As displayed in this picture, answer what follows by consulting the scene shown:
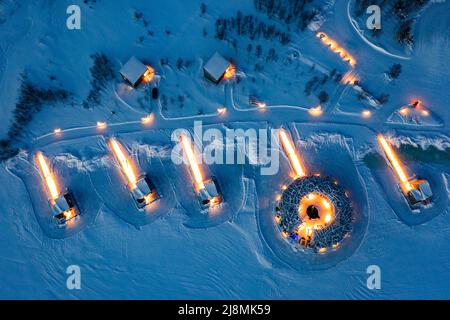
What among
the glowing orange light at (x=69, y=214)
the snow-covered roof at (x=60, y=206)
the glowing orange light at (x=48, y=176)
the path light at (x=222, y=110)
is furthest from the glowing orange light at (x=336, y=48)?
the glowing orange light at (x=48, y=176)

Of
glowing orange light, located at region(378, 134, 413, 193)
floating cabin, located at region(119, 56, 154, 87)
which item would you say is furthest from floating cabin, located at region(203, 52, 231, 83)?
glowing orange light, located at region(378, 134, 413, 193)

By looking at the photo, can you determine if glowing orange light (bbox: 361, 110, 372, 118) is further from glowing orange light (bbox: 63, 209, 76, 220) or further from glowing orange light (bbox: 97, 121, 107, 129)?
glowing orange light (bbox: 63, 209, 76, 220)

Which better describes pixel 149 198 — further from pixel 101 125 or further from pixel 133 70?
pixel 133 70

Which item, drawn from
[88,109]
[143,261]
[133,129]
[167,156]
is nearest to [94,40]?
[88,109]

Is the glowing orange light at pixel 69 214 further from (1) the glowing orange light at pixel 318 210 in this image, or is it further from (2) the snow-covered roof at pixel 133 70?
(1) the glowing orange light at pixel 318 210

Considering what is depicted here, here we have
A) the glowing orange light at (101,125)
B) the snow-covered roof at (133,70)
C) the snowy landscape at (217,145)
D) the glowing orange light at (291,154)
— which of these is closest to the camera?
the snowy landscape at (217,145)

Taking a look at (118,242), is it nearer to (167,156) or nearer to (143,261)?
(143,261)
